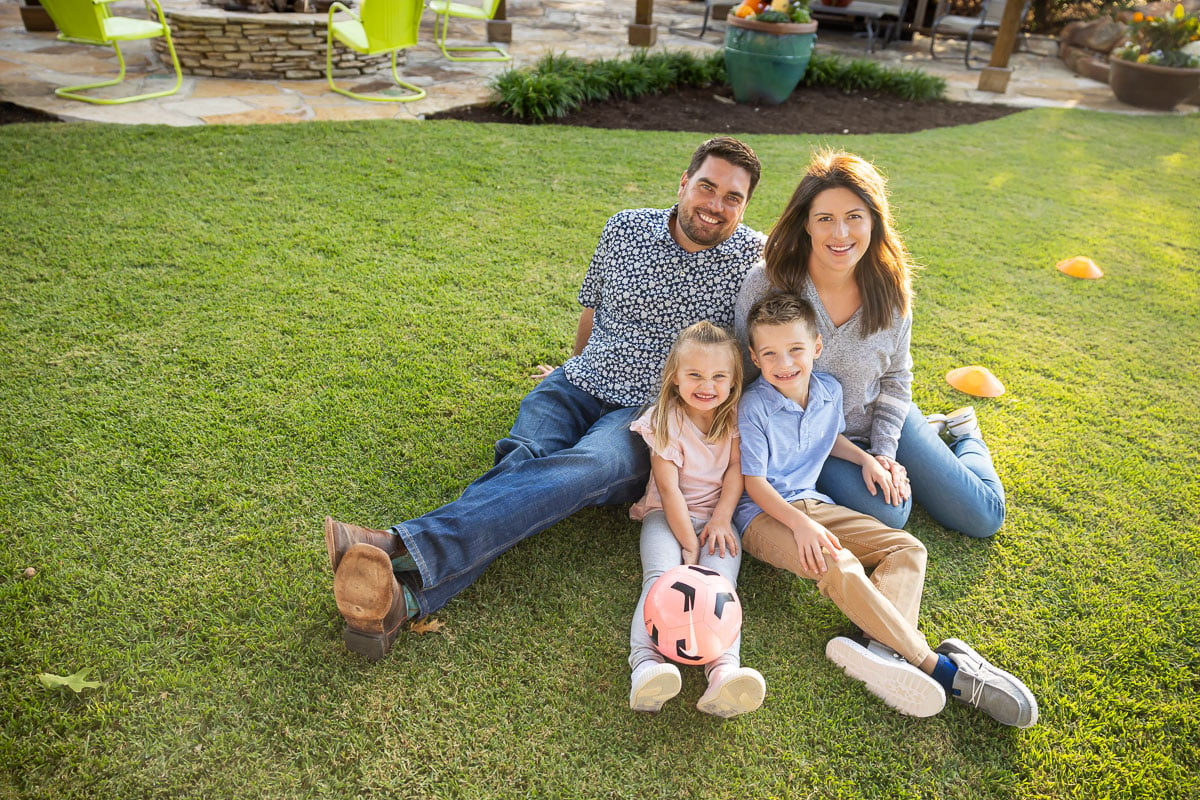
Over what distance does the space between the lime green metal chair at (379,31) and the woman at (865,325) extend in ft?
17.3

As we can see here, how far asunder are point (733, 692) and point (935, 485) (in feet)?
3.78

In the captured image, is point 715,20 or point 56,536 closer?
point 56,536

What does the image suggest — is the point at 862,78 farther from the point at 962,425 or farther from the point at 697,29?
the point at 962,425

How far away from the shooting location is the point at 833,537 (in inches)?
90.7

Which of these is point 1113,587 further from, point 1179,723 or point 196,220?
point 196,220

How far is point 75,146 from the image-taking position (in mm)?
5242

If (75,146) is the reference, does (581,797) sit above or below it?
below

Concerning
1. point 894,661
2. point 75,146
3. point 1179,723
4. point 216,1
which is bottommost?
point 1179,723

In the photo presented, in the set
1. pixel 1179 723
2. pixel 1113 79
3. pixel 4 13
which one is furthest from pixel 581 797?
pixel 4 13

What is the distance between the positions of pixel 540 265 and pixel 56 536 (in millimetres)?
2580

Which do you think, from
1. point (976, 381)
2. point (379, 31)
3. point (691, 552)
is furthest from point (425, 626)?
point (379, 31)

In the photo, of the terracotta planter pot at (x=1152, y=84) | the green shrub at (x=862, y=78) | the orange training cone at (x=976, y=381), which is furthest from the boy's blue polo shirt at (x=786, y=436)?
the terracotta planter pot at (x=1152, y=84)

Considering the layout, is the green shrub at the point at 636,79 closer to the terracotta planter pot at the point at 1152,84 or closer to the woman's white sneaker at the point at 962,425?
the terracotta planter pot at the point at 1152,84

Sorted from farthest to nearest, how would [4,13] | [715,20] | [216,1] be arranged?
[715,20]
[4,13]
[216,1]
